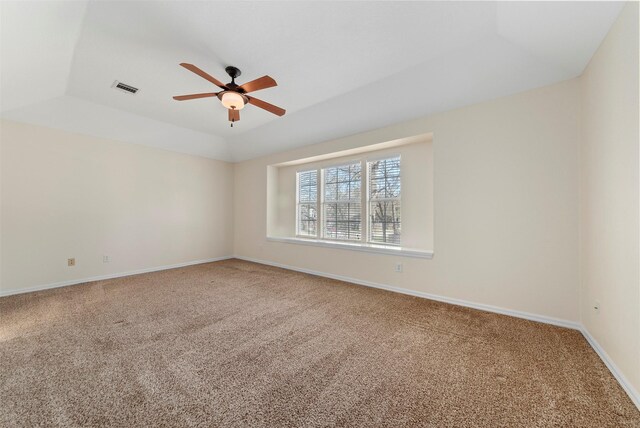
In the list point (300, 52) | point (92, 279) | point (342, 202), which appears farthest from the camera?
point (342, 202)

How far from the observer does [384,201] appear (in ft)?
13.7

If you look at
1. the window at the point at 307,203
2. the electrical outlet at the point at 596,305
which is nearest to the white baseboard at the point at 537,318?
the electrical outlet at the point at 596,305

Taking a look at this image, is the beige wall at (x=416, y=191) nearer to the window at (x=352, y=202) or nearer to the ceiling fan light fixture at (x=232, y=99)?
the window at (x=352, y=202)

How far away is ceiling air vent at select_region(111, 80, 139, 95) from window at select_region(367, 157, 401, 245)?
361 centimetres

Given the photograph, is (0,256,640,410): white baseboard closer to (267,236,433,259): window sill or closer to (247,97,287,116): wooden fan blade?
(267,236,433,259): window sill

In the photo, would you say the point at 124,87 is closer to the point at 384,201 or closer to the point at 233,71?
the point at 233,71

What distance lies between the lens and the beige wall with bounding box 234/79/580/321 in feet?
8.07

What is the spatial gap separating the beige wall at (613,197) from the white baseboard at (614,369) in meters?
0.03

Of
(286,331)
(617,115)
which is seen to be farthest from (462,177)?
(286,331)

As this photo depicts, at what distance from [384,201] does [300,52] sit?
260 centimetres

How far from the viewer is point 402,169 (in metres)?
3.93

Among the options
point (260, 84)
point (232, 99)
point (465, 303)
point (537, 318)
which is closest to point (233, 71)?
point (232, 99)

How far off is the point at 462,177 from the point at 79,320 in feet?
15.5

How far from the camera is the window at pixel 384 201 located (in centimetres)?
405
